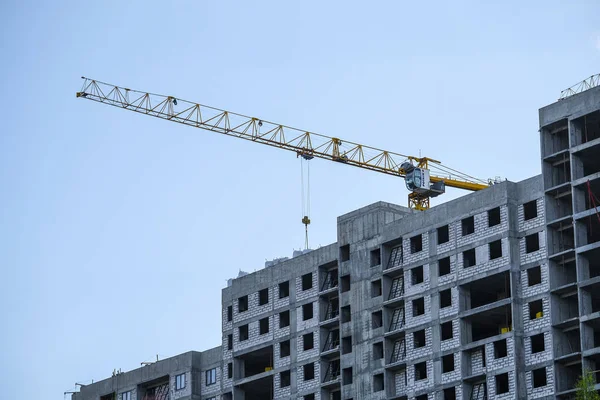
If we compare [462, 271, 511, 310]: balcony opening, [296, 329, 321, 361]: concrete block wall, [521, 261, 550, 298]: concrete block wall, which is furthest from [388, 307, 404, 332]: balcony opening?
[521, 261, 550, 298]: concrete block wall

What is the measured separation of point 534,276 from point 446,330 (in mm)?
10358

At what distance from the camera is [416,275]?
154500mm

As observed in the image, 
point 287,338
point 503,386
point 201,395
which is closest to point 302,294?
point 287,338

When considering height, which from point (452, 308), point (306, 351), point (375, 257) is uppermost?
point (375, 257)

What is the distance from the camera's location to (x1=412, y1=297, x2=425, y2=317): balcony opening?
153000 mm

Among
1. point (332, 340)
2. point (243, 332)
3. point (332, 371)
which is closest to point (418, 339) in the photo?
point (332, 371)

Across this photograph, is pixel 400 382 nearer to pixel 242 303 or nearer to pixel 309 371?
pixel 309 371

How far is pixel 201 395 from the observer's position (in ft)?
577

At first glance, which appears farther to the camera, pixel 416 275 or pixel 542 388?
pixel 416 275

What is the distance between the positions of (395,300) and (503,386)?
15.7 meters

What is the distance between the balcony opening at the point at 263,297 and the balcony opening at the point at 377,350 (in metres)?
17.0

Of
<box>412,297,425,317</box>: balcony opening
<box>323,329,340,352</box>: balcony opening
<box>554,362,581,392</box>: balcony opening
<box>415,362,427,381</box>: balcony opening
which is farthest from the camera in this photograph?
<box>323,329,340,352</box>: balcony opening

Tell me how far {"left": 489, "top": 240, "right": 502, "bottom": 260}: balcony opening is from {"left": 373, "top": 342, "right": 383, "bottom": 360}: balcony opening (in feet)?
50.0

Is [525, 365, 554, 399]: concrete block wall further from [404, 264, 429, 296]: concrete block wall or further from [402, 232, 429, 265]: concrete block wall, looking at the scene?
[402, 232, 429, 265]: concrete block wall
